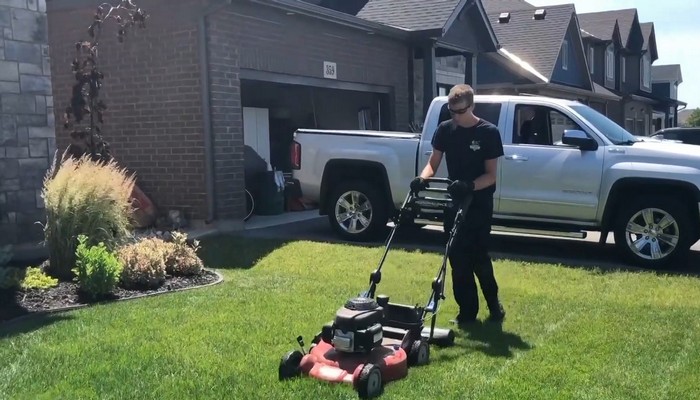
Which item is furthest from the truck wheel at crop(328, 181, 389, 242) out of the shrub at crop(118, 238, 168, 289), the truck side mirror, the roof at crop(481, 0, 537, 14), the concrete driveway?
the roof at crop(481, 0, 537, 14)

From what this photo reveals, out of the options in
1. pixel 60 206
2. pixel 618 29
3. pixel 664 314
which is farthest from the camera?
pixel 618 29

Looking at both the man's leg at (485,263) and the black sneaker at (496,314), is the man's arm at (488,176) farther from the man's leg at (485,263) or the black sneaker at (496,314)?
the black sneaker at (496,314)

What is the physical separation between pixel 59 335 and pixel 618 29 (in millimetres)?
36895

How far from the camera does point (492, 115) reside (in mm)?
10109

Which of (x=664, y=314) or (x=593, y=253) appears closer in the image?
(x=664, y=314)

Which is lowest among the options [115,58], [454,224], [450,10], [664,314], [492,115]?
[664,314]

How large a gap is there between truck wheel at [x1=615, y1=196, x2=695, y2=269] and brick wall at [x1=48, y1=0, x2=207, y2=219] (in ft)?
20.4

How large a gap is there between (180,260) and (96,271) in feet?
4.10

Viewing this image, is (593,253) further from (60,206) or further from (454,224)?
(60,206)

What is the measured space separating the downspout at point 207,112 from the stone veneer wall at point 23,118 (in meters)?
2.70

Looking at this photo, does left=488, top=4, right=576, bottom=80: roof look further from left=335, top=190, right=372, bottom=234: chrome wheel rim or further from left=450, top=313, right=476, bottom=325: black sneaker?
left=450, top=313, right=476, bottom=325: black sneaker

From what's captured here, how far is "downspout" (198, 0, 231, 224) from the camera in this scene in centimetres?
1147

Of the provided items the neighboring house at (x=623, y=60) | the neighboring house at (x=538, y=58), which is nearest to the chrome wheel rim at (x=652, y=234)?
the neighboring house at (x=538, y=58)

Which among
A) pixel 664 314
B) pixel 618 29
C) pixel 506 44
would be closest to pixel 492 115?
pixel 664 314
